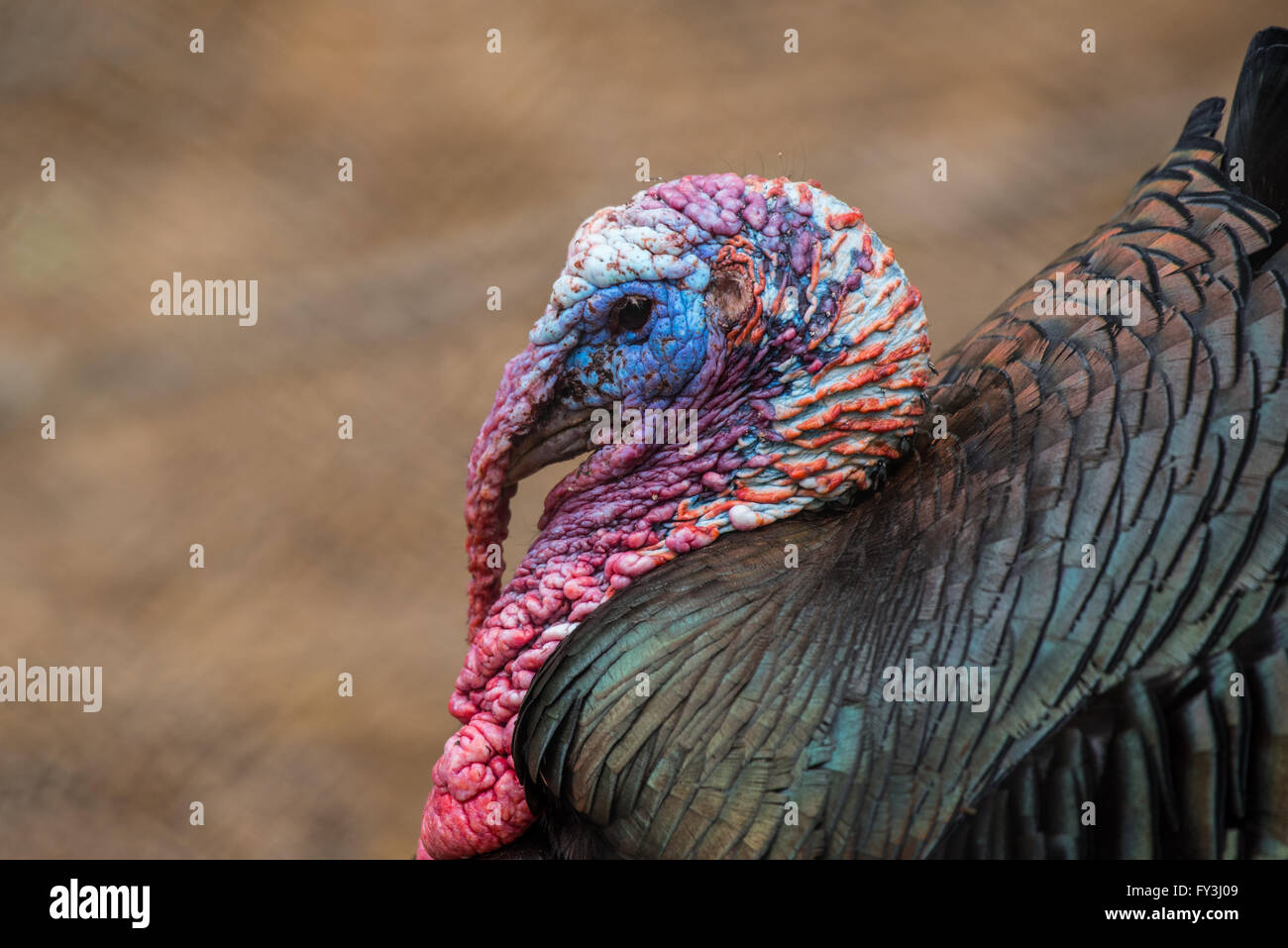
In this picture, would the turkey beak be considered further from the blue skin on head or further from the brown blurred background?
the brown blurred background

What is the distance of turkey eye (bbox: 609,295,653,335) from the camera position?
5.97 feet

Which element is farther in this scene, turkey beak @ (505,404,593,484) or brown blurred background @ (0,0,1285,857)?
brown blurred background @ (0,0,1285,857)

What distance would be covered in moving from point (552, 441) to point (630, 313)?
25cm

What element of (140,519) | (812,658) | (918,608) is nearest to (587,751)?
(812,658)

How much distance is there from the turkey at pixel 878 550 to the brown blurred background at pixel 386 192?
1653 mm

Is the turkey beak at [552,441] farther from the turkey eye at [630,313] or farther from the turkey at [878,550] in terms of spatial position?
the turkey eye at [630,313]

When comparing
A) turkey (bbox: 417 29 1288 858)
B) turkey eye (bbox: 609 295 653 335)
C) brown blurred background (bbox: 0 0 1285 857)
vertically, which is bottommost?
turkey (bbox: 417 29 1288 858)

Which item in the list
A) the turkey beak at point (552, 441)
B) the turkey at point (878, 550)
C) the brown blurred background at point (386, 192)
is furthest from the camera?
the brown blurred background at point (386, 192)

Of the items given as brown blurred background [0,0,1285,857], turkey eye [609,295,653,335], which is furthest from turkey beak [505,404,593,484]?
brown blurred background [0,0,1285,857]

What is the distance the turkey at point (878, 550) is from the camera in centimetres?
147

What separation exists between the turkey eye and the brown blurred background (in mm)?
1773

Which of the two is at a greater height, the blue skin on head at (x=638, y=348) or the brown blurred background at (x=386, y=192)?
the brown blurred background at (x=386, y=192)

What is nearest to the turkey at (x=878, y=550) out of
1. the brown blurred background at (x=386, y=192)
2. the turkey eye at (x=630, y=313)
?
the turkey eye at (x=630, y=313)

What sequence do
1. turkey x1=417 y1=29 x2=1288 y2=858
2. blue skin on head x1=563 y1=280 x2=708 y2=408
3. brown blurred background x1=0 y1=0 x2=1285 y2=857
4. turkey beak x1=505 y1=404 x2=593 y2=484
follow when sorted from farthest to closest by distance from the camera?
brown blurred background x1=0 y1=0 x2=1285 y2=857
turkey beak x1=505 y1=404 x2=593 y2=484
blue skin on head x1=563 y1=280 x2=708 y2=408
turkey x1=417 y1=29 x2=1288 y2=858
